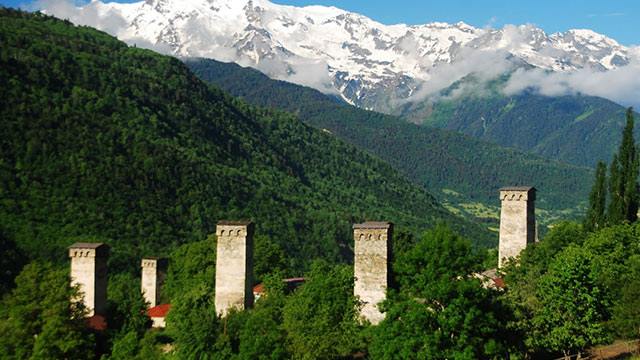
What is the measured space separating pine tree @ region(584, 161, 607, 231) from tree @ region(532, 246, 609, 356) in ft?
94.5

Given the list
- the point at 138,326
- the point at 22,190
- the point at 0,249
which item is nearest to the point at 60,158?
the point at 22,190

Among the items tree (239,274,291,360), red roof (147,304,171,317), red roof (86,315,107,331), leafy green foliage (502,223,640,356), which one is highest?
leafy green foliage (502,223,640,356)

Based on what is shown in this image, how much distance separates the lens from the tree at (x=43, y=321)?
50750 mm

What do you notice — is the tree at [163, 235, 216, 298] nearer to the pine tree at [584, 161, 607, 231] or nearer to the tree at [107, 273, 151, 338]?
the tree at [107, 273, 151, 338]

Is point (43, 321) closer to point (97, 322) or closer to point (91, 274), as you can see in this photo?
point (97, 322)

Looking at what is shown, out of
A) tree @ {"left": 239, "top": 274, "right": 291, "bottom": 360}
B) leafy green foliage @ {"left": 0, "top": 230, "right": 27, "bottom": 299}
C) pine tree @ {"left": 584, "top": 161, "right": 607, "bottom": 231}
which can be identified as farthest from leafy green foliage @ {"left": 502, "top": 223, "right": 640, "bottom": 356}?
leafy green foliage @ {"left": 0, "top": 230, "right": 27, "bottom": 299}

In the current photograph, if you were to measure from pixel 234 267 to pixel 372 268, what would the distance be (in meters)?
10.1

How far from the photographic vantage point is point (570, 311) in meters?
49.5

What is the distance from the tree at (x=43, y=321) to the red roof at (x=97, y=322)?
1.49 meters

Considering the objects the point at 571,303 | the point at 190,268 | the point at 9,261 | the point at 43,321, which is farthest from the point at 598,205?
the point at 9,261

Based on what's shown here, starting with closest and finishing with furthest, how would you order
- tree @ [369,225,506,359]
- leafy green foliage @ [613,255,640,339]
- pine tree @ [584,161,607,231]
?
tree @ [369,225,506,359] < leafy green foliage @ [613,255,640,339] < pine tree @ [584,161,607,231]

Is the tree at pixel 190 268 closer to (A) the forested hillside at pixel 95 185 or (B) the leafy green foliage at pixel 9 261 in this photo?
(B) the leafy green foliage at pixel 9 261

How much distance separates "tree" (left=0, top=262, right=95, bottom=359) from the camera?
5075cm

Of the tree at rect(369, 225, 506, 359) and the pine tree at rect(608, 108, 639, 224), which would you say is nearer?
the tree at rect(369, 225, 506, 359)
